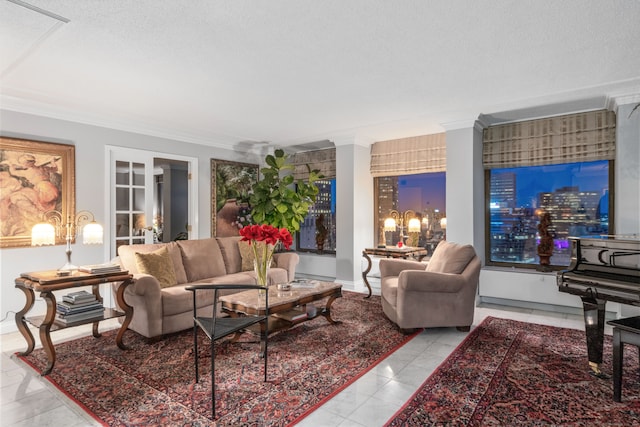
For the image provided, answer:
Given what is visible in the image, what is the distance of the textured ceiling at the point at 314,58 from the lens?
2.24 m

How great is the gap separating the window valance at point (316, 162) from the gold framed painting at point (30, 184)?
11.7 feet

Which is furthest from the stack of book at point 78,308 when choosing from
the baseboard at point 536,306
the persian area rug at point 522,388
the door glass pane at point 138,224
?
the baseboard at point 536,306

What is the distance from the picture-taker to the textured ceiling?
2.24 metres

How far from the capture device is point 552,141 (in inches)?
177

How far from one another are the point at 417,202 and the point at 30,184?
5034 millimetres

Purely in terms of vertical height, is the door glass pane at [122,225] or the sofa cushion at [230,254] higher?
the door glass pane at [122,225]

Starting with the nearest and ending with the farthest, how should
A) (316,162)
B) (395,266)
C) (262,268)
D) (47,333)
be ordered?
(47,333), (262,268), (395,266), (316,162)

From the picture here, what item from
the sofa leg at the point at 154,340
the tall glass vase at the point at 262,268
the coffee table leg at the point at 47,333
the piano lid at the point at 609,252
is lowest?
the sofa leg at the point at 154,340

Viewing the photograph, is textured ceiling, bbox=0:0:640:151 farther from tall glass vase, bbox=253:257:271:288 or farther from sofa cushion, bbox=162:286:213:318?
sofa cushion, bbox=162:286:213:318

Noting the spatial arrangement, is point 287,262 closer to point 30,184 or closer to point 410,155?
point 410,155

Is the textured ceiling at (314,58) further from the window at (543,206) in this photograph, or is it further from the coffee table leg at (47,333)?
the coffee table leg at (47,333)

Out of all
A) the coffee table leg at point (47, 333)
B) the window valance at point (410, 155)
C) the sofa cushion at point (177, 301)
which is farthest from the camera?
the window valance at point (410, 155)

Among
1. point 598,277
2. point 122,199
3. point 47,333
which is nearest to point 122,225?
point 122,199

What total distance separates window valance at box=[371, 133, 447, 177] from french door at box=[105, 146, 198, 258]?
3.33 metres
